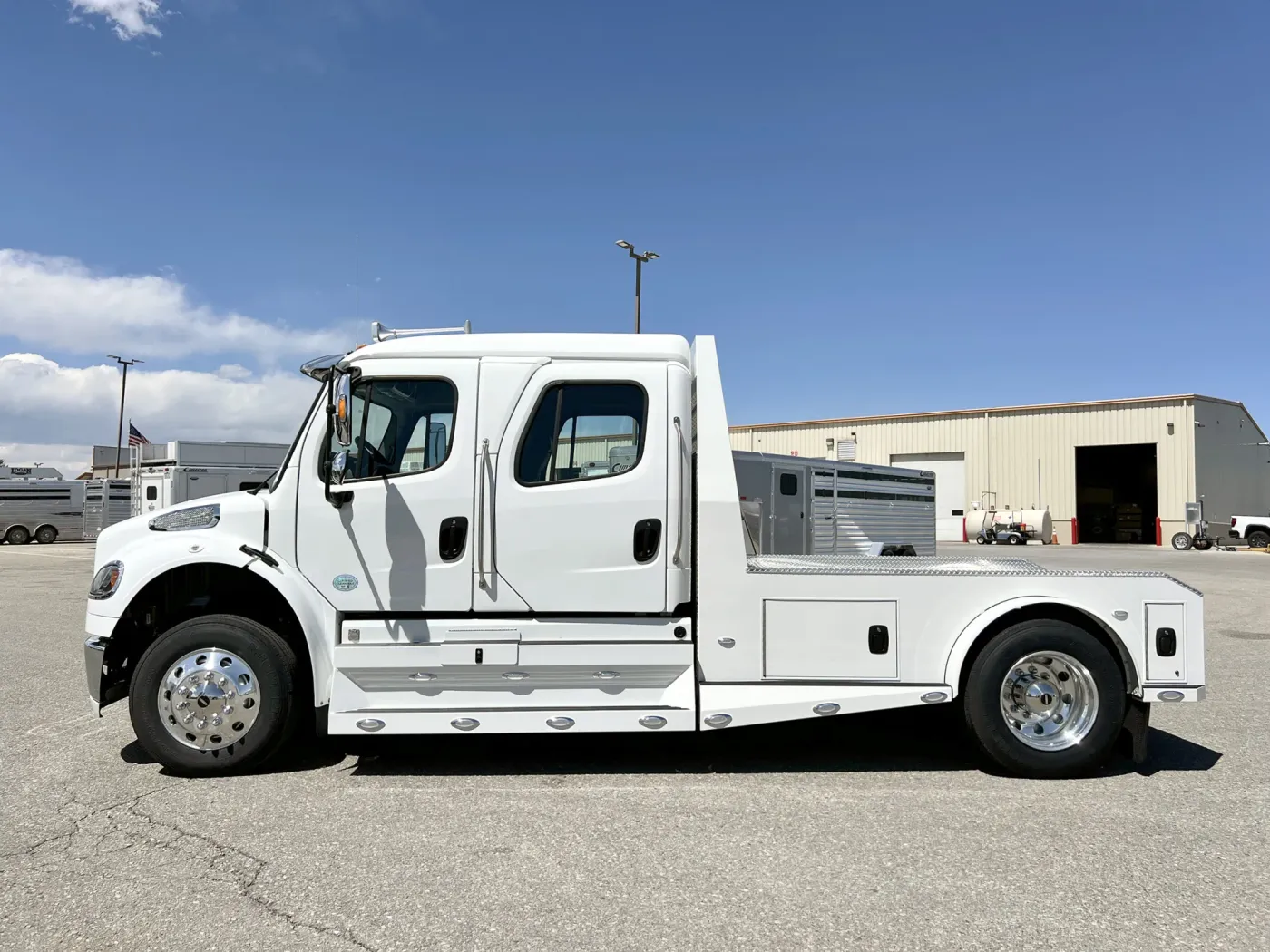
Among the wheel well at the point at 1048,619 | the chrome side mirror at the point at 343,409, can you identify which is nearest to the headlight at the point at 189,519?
the chrome side mirror at the point at 343,409

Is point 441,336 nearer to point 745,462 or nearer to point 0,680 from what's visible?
point 745,462

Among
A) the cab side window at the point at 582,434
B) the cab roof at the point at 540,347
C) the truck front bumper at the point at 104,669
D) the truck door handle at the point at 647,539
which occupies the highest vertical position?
the cab roof at the point at 540,347

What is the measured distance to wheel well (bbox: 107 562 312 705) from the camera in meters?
5.03

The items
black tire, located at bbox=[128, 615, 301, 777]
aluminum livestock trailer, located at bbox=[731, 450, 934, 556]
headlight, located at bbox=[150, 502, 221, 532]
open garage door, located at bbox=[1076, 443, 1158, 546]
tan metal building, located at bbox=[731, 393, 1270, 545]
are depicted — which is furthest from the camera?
open garage door, located at bbox=[1076, 443, 1158, 546]

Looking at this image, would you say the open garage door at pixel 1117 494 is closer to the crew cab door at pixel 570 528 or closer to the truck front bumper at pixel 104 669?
the crew cab door at pixel 570 528

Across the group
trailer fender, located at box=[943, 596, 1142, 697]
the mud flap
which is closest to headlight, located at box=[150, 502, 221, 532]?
trailer fender, located at box=[943, 596, 1142, 697]

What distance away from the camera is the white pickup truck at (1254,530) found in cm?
3381

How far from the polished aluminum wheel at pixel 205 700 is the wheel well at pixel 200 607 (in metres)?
0.31

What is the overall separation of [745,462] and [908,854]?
241 inches

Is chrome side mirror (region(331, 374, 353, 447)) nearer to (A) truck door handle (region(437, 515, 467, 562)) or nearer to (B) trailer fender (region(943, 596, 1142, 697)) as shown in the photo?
(A) truck door handle (region(437, 515, 467, 562))

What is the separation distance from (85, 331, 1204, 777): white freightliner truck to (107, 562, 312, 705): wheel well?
153 millimetres

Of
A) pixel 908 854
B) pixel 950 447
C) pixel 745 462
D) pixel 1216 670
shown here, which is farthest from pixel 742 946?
pixel 950 447

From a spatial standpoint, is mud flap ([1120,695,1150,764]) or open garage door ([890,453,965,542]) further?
open garage door ([890,453,965,542])

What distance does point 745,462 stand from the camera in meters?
9.62
